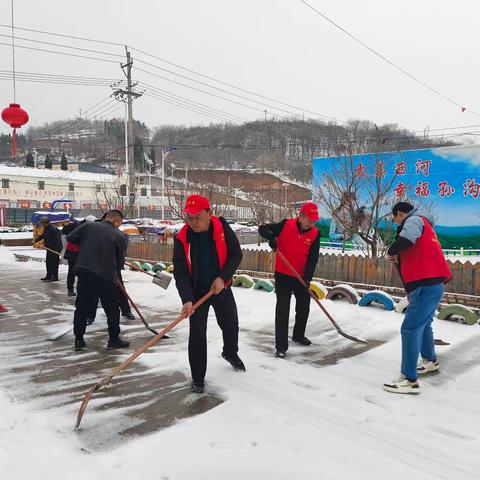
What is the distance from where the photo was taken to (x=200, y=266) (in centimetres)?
383

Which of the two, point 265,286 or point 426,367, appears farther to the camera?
point 265,286

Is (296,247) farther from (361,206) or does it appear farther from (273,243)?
(361,206)

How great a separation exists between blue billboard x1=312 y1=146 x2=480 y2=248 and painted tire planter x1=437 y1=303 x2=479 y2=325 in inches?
447

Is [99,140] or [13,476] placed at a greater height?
[99,140]

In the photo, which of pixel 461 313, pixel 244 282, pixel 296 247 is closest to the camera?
pixel 296 247

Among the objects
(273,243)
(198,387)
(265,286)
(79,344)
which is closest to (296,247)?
(273,243)

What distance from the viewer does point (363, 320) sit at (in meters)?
6.20

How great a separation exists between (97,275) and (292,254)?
214cm

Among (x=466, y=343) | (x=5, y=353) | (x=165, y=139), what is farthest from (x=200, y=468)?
(x=165, y=139)

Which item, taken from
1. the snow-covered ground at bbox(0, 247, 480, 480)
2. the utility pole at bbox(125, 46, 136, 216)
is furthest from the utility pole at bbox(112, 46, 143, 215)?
the snow-covered ground at bbox(0, 247, 480, 480)

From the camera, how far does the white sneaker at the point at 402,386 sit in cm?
369

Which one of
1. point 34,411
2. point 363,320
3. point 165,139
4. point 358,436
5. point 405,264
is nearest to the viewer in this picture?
point 358,436

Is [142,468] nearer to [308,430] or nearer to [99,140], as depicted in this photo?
[308,430]

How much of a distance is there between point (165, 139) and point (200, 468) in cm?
7502
